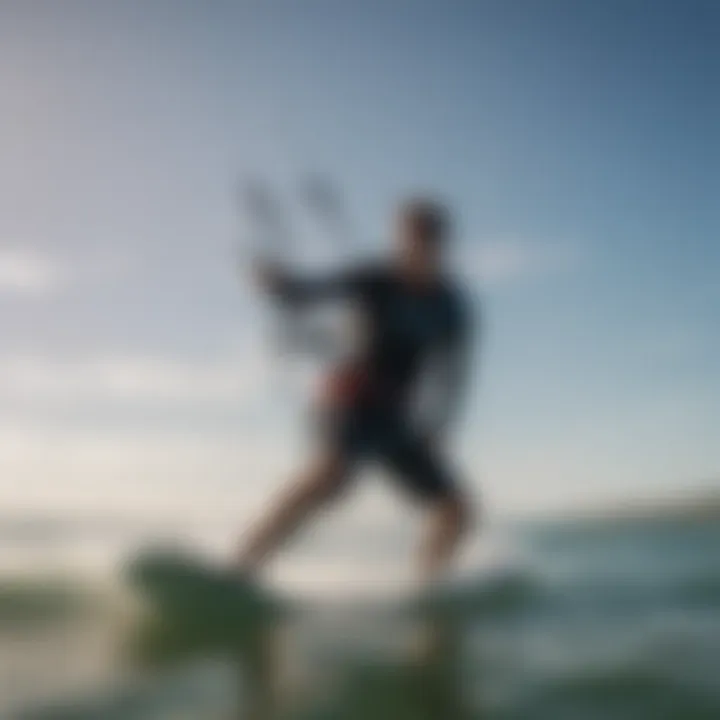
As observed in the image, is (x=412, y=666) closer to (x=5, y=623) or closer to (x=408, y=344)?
(x=408, y=344)

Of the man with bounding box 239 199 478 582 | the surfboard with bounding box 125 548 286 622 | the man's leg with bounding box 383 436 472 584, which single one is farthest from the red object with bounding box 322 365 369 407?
the surfboard with bounding box 125 548 286 622

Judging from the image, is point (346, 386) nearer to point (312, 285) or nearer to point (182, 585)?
point (312, 285)

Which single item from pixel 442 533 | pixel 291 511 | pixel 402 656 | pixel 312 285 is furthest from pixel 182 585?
pixel 312 285

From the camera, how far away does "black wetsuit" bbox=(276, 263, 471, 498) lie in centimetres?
247

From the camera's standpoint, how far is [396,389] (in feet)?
8.19

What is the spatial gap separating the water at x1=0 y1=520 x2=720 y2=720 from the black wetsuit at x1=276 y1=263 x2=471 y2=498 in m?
0.35

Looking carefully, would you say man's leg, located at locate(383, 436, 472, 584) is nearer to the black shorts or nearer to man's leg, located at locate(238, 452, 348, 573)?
the black shorts

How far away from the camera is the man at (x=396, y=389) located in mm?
2467

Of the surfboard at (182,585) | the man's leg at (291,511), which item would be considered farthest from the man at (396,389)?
the surfboard at (182,585)

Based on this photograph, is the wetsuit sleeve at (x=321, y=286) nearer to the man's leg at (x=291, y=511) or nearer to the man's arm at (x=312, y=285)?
the man's arm at (x=312, y=285)

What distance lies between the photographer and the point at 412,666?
2.20 m

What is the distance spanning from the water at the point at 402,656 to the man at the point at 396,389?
0.66 ft

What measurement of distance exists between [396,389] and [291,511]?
367 mm

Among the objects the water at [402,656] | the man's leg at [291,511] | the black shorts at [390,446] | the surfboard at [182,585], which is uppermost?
the black shorts at [390,446]
